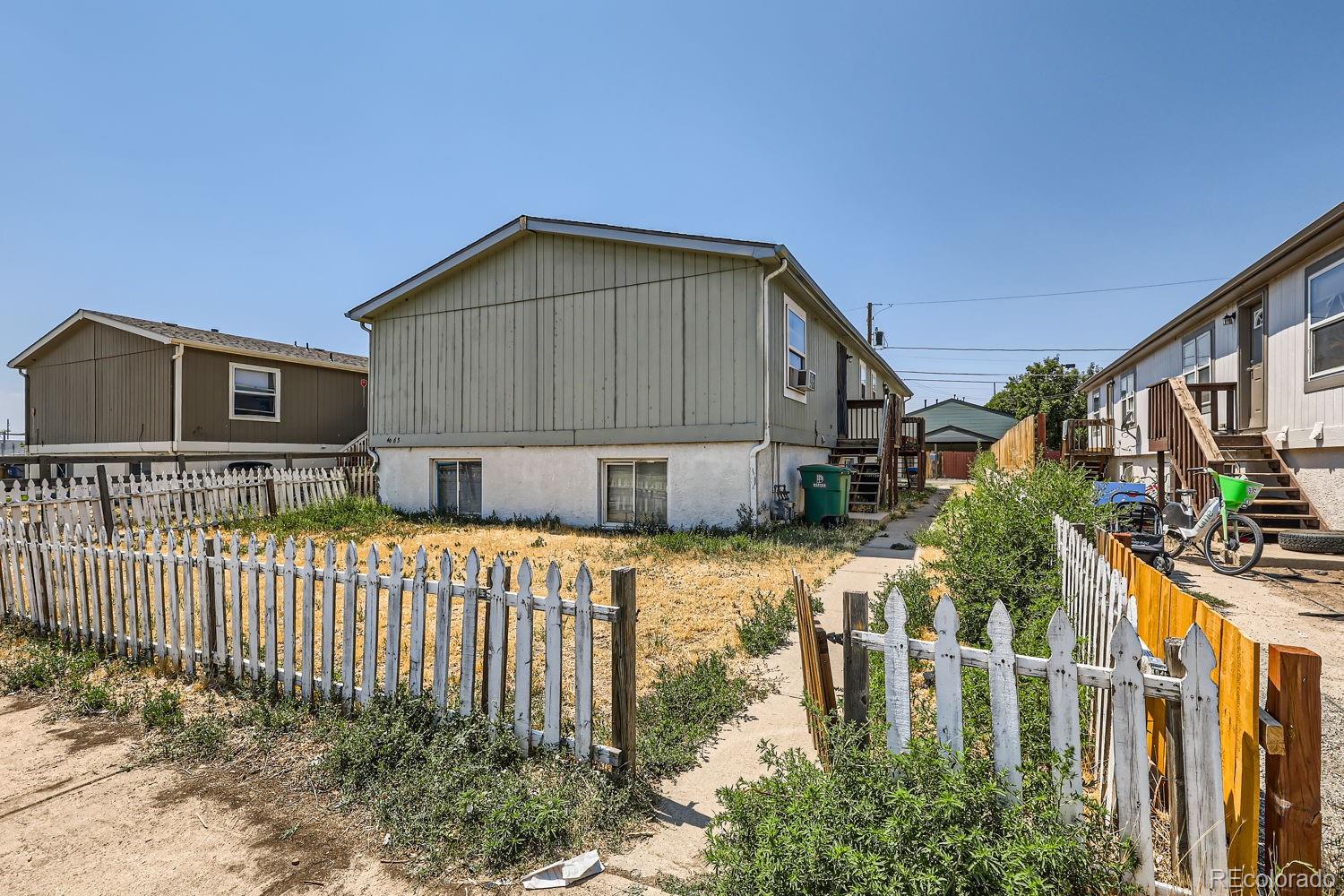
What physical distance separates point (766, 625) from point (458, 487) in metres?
9.74

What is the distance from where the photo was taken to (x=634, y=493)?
1121 cm

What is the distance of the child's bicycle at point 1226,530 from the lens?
7.03 m

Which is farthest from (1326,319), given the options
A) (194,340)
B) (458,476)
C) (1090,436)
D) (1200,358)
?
(194,340)

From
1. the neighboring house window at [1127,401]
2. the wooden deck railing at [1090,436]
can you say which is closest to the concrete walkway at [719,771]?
the wooden deck railing at [1090,436]

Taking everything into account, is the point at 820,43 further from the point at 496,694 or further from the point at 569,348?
the point at 496,694

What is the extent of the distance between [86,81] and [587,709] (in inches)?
503

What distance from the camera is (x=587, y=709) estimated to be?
2.84 m

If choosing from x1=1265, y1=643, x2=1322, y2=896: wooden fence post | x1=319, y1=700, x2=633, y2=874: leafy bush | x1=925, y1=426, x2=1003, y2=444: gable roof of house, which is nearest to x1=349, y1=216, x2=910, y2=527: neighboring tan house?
x1=319, y1=700, x2=633, y2=874: leafy bush

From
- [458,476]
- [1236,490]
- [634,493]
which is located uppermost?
[1236,490]

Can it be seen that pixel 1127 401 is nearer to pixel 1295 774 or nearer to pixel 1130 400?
pixel 1130 400

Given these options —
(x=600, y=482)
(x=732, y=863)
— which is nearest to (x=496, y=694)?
(x=732, y=863)

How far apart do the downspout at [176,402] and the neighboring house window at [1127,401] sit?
27288 mm

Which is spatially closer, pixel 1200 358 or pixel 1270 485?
pixel 1270 485

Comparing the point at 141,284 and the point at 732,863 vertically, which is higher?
the point at 141,284
